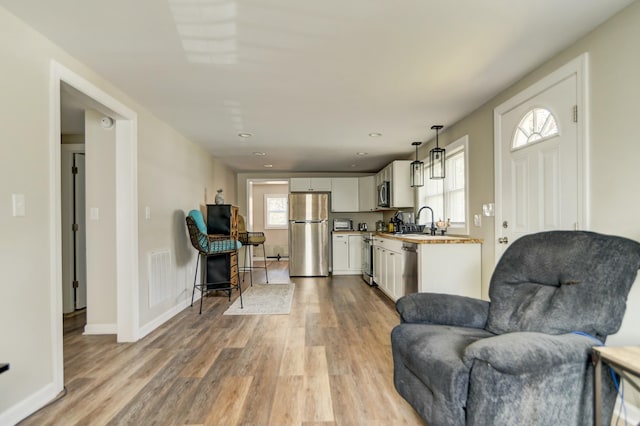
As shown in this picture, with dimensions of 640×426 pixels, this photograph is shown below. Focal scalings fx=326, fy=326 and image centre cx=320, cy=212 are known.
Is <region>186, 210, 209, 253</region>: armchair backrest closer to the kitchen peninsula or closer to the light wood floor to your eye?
the light wood floor

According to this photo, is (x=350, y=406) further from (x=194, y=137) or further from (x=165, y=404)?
(x=194, y=137)

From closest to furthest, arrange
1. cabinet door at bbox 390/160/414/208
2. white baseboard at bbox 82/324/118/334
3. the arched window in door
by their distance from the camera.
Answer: the arched window in door < white baseboard at bbox 82/324/118/334 < cabinet door at bbox 390/160/414/208

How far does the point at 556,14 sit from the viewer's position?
181 cm

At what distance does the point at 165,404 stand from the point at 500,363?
188 cm

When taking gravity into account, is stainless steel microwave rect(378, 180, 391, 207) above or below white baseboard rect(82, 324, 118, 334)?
above

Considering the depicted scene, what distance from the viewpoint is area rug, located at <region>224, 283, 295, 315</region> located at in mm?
3971

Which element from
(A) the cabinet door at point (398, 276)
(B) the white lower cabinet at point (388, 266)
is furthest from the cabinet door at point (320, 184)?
(A) the cabinet door at point (398, 276)

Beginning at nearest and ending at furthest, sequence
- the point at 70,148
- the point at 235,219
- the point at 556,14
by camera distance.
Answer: the point at 556,14 < the point at 70,148 < the point at 235,219

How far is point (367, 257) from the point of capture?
595cm

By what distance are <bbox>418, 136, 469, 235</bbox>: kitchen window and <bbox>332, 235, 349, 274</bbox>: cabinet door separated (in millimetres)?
2316

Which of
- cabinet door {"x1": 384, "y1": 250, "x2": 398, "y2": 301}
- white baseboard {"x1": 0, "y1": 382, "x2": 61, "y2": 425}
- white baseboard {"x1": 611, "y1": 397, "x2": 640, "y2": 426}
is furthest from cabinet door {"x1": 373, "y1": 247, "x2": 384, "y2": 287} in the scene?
white baseboard {"x1": 0, "y1": 382, "x2": 61, "y2": 425}

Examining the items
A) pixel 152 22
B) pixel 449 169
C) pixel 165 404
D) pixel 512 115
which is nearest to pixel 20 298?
pixel 165 404

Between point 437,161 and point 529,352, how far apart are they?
3446mm

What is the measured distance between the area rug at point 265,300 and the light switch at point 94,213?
174cm
